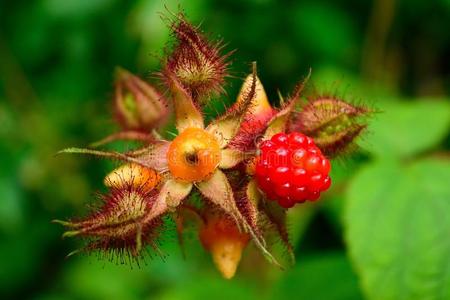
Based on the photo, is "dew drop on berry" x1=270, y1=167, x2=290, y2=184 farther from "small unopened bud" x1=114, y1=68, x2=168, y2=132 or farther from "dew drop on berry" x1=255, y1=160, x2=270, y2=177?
"small unopened bud" x1=114, y1=68, x2=168, y2=132

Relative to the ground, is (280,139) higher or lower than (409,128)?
higher

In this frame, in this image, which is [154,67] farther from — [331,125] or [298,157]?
[298,157]

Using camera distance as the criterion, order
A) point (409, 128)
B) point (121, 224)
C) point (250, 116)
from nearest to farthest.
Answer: point (121, 224), point (250, 116), point (409, 128)

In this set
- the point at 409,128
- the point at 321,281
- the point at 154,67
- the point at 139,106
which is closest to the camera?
the point at 139,106

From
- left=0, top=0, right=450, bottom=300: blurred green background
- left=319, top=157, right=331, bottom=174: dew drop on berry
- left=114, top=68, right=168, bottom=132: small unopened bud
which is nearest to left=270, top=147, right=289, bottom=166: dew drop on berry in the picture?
left=319, top=157, right=331, bottom=174: dew drop on berry

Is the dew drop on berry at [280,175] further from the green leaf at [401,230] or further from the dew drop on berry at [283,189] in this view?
the green leaf at [401,230]

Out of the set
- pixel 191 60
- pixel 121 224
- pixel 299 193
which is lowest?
pixel 121 224

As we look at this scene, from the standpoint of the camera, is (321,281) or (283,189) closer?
(283,189)

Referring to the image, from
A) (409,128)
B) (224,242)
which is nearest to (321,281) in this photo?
(409,128)
